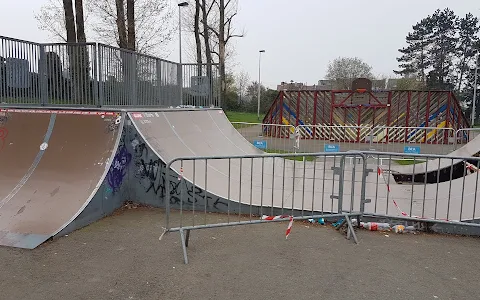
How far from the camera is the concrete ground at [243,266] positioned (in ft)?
12.7

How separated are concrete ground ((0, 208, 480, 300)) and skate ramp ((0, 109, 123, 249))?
1.54 feet

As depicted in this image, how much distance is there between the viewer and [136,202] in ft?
23.2

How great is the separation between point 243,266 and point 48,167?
14.1ft

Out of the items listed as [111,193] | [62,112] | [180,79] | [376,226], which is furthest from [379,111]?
[111,193]

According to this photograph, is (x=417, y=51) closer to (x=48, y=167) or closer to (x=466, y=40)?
(x=466, y=40)

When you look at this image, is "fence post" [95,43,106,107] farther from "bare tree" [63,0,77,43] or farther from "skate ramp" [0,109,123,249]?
"bare tree" [63,0,77,43]

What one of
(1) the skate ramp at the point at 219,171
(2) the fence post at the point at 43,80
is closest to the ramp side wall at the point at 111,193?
(1) the skate ramp at the point at 219,171

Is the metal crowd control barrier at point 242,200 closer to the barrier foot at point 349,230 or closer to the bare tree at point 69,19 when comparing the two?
the barrier foot at point 349,230

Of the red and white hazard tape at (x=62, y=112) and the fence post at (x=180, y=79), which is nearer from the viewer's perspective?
the red and white hazard tape at (x=62, y=112)

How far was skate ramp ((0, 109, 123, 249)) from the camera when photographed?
17.9ft

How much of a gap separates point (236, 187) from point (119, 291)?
3.77 m

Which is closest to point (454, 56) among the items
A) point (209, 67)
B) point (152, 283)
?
point (209, 67)

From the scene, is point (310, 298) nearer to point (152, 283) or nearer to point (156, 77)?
point (152, 283)

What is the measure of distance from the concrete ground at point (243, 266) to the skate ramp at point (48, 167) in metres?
0.47
